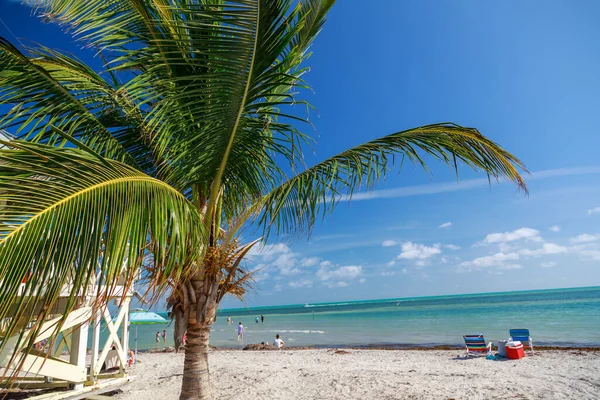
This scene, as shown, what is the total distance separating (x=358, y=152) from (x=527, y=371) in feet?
28.0

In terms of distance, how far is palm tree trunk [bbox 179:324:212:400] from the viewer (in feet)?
13.7

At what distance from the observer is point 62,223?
1.92m

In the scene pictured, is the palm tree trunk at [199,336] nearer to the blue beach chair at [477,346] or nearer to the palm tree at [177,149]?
the palm tree at [177,149]

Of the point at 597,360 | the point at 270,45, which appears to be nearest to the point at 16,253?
the point at 270,45

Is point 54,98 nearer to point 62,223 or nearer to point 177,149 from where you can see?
point 177,149

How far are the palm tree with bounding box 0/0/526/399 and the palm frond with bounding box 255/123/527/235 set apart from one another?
0.02 meters

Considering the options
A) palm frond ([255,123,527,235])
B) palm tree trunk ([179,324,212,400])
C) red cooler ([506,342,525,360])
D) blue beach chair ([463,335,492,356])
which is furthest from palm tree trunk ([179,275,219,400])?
blue beach chair ([463,335,492,356])

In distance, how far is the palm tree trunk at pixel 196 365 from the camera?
4.17 meters

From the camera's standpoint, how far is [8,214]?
182 centimetres

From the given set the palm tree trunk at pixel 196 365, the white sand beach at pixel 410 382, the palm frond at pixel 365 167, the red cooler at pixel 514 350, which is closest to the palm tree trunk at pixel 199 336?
the palm tree trunk at pixel 196 365

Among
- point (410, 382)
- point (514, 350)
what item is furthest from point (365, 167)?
point (514, 350)

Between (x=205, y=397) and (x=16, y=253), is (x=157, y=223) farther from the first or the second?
(x=205, y=397)

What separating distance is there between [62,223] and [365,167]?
303 cm

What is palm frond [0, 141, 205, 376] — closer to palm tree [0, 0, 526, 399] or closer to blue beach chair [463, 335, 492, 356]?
palm tree [0, 0, 526, 399]
